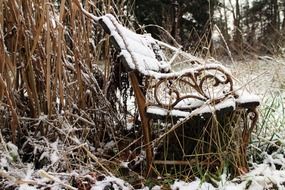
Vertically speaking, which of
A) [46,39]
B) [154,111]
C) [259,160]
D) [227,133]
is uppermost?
[46,39]

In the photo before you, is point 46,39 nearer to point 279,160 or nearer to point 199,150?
point 199,150

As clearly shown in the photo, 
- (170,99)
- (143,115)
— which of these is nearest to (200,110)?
(170,99)

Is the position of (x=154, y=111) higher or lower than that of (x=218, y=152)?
higher

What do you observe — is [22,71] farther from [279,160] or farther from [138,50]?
[279,160]

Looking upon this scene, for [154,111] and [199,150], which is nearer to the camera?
[154,111]

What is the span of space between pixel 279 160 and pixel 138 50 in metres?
1.04

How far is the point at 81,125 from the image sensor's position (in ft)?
8.91

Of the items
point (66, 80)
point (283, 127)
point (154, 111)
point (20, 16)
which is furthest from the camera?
point (283, 127)

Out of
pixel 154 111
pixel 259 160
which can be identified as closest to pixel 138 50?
pixel 154 111

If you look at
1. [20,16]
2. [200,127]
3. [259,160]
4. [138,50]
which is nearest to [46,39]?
[20,16]

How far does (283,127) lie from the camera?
283 cm

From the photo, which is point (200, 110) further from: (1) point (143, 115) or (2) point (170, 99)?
(1) point (143, 115)

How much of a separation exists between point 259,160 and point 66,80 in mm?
1269

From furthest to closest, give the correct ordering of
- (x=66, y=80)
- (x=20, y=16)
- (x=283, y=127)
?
(x=283, y=127) → (x=66, y=80) → (x=20, y=16)
